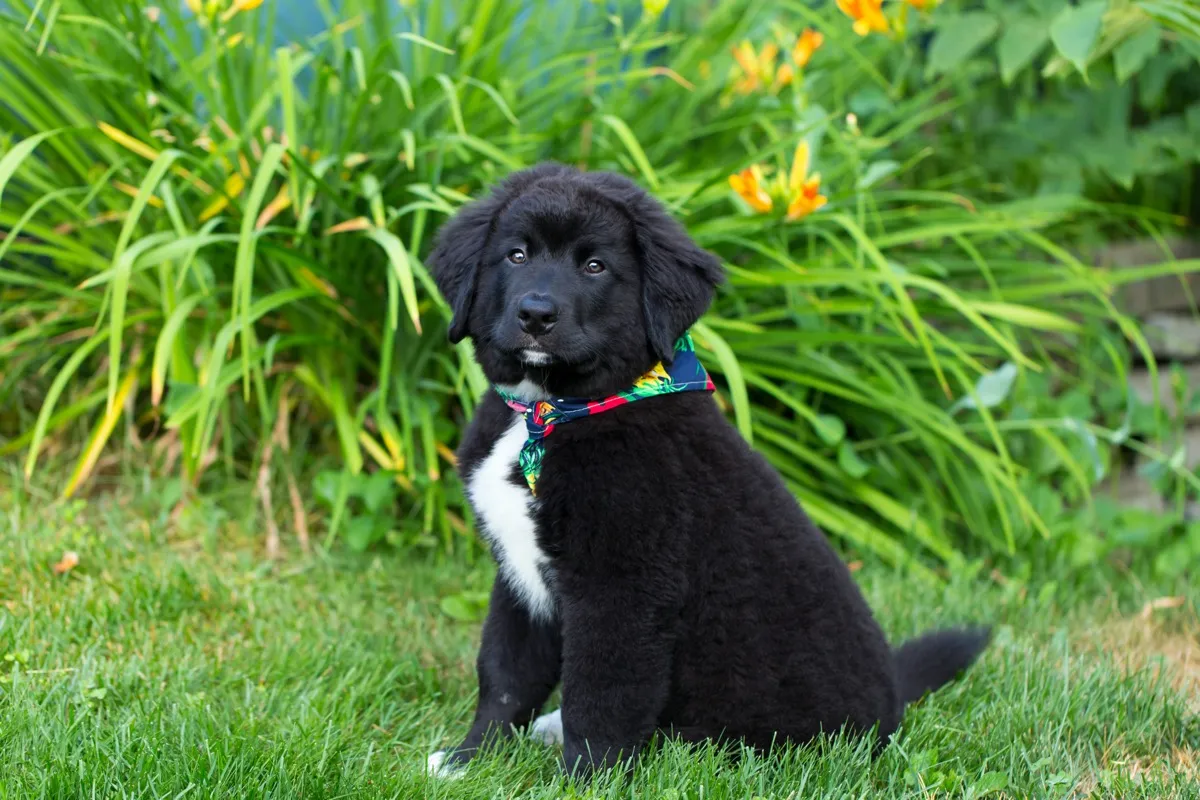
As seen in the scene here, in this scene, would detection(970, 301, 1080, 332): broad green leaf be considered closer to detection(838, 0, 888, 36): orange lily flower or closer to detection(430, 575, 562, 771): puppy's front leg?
detection(838, 0, 888, 36): orange lily flower

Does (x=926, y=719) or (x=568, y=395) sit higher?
(x=568, y=395)

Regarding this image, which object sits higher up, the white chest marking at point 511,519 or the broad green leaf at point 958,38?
the broad green leaf at point 958,38

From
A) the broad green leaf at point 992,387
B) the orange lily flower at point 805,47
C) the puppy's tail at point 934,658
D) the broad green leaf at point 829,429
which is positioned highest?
the orange lily flower at point 805,47

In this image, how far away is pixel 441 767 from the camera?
7.49 ft

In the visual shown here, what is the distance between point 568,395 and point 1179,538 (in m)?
2.78

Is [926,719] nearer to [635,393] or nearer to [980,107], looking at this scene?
[635,393]

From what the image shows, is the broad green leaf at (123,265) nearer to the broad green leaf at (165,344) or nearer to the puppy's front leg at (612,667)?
the broad green leaf at (165,344)

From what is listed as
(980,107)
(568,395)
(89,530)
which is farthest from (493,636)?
(980,107)

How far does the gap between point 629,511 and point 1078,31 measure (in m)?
1.58

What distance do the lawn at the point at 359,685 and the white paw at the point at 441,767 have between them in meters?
0.04

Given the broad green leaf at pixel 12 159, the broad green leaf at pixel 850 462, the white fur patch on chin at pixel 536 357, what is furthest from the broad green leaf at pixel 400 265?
the broad green leaf at pixel 850 462

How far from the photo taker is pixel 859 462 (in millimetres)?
3670

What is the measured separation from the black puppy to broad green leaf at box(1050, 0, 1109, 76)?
3.36 feet

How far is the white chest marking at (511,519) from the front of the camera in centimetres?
227
